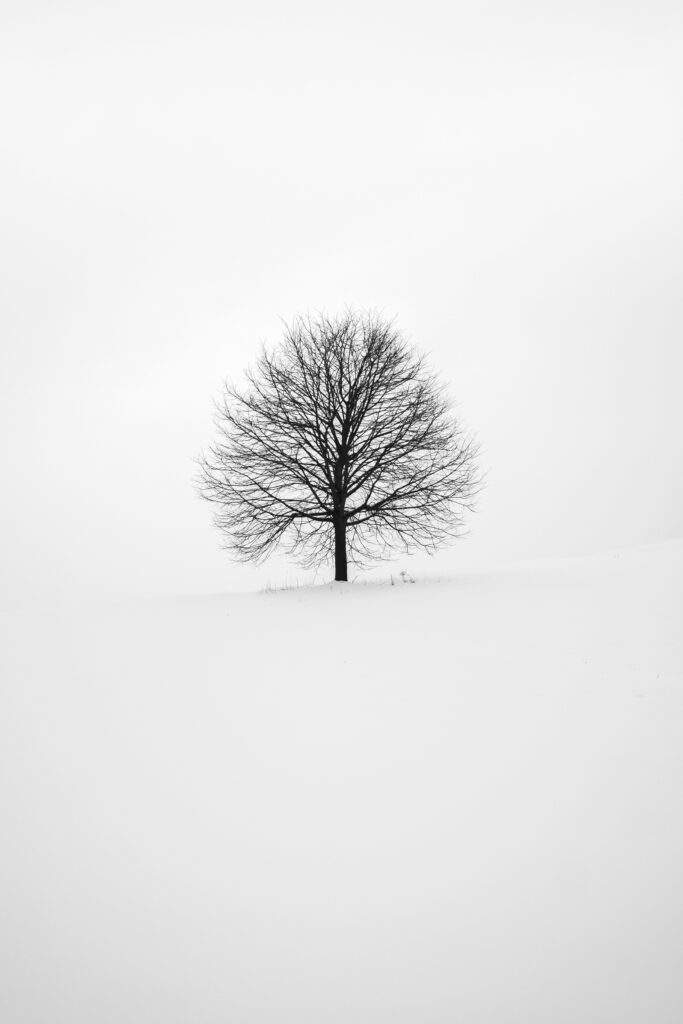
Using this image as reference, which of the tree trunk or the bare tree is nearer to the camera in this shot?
the bare tree

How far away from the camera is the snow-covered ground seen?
2750mm

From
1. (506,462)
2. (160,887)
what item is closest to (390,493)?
(160,887)

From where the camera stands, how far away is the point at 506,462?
2672 inches

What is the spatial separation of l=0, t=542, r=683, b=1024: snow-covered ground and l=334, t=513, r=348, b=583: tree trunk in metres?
8.20

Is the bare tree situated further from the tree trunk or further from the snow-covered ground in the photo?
the snow-covered ground

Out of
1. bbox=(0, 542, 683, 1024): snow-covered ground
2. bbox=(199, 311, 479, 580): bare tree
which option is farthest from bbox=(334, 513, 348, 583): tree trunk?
bbox=(0, 542, 683, 1024): snow-covered ground

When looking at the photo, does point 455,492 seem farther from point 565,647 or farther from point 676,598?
point 565,647

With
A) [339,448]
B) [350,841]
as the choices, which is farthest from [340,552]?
[350,841]

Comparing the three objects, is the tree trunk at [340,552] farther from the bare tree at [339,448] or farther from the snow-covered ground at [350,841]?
the snow-covered ground at [350,841]

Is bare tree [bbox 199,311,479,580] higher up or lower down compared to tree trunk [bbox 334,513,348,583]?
higher up

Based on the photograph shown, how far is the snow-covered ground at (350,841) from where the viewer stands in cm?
275

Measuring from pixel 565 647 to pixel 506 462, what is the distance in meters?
64.4

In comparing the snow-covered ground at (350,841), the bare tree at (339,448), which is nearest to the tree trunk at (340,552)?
Result: the bare tree at (339,448)

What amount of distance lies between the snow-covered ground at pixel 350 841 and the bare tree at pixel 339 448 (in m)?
8.12
